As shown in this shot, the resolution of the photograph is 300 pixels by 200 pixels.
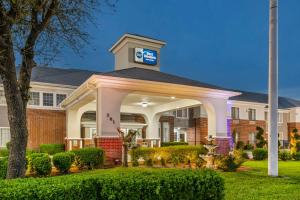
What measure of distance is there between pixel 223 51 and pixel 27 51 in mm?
127642

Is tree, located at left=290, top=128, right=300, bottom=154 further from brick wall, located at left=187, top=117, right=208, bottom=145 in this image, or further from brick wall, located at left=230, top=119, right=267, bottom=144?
brick wall, located at left=230, top=119, right=267, bottom=144

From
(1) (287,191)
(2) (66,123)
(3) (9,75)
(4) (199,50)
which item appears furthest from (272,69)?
(4) (199,50)

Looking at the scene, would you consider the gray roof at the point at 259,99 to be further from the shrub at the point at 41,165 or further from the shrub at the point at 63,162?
the shrub at the point at 41,165

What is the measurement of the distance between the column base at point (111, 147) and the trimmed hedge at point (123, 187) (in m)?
9.39

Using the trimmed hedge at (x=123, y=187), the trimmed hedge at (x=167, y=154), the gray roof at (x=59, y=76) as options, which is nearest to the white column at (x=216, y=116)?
the trimmed hedge at (x=167, y=154)

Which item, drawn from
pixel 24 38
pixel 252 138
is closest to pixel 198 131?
pixel 252 138

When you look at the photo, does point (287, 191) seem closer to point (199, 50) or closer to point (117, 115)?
point (117, 115)

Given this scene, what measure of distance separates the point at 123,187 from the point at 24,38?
4637mm

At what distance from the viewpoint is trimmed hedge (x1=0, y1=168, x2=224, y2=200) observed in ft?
15.6

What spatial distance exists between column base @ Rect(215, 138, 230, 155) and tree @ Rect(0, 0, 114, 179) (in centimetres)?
1293

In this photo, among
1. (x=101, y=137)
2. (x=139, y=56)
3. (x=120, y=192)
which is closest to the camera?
(x=120, y=192)

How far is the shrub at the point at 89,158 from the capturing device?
13.9 m

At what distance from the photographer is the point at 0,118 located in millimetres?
23906

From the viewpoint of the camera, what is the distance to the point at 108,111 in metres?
15.6
